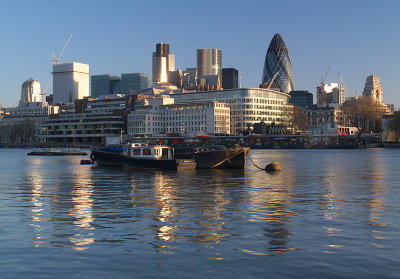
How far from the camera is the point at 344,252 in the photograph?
20.5 metres

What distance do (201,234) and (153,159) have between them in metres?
45.0

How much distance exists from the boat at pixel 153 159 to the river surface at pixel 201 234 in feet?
83.0

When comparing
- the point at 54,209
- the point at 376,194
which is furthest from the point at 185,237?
the point at 376,194

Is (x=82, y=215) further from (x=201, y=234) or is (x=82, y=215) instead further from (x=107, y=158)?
(x=107, y=158)

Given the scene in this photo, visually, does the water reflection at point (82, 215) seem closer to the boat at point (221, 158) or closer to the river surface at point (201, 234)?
the river surface at point (201, 234)

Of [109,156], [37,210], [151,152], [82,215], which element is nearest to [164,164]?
[151,152]

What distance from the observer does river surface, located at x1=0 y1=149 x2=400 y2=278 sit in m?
18.2

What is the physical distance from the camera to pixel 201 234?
78.7 feet

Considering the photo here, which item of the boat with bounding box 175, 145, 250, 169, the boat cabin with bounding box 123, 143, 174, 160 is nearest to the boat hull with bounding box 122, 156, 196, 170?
the boat cabin with bounding box 123, 143, 174, 160

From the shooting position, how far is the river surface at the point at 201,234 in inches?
718

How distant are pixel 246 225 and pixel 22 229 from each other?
437 inches

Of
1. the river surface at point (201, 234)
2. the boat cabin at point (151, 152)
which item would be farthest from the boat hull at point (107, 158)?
the river surface at point (201, 234)

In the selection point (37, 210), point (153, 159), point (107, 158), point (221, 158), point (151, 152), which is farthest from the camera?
point (107, 158)

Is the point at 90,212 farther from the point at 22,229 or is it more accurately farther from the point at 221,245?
the point at 221,245
